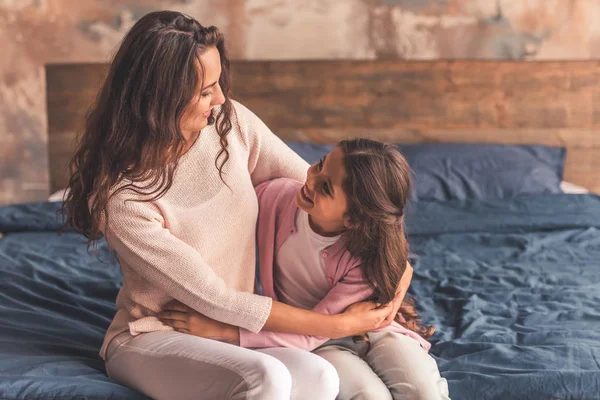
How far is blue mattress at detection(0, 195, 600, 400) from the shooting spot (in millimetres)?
1580

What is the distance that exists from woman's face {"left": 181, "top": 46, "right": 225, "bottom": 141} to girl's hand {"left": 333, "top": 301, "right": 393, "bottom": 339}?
0.49 meters

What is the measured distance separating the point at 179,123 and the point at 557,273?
136 centimetres

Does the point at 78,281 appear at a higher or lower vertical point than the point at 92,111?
lower

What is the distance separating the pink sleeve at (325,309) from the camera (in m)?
1.57

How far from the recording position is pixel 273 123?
3.48m

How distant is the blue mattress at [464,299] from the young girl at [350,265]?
0.13m

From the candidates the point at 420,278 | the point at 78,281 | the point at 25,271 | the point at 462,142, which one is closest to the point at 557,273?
the point at 420,278

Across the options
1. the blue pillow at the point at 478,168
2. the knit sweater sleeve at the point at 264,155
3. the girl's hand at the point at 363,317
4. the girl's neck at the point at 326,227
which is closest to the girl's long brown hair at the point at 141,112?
the knit sweater sleeve at the point at 264,155

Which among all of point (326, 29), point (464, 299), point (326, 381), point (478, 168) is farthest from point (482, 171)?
point (326, 381)

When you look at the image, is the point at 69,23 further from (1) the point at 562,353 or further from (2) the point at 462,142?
(1) the point at 562,353

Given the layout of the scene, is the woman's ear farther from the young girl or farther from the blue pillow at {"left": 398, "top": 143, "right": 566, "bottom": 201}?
the blue pillow at {"left": 398, "top": 143, "right": 566, "bottom": 201}

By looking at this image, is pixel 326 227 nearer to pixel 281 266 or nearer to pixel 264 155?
pixel 281 266

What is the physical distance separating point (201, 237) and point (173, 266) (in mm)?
112

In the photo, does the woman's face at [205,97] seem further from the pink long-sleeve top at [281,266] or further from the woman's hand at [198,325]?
the woman's hand at [198,325]
